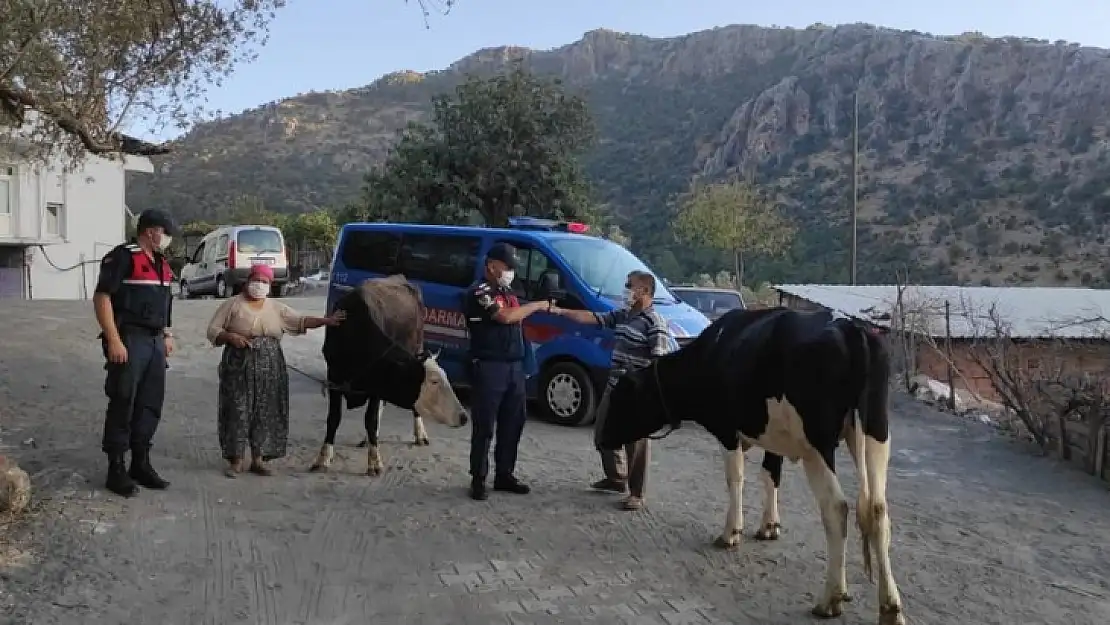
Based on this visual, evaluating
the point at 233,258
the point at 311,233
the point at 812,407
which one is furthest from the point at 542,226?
the point at 311,233

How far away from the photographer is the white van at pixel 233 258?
23719 mm

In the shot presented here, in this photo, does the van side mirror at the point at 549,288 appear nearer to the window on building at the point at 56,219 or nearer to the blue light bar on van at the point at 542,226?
the blue light bar on van at the point at 542,226

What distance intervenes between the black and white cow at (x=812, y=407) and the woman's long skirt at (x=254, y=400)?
3.26 metres

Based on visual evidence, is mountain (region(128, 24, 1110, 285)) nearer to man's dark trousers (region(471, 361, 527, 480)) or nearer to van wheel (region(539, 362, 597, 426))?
van wheel (region(539, 362, 597, 426))

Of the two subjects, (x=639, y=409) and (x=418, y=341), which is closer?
(x=639, y=409)

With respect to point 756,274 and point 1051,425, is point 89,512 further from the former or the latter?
point 756,274

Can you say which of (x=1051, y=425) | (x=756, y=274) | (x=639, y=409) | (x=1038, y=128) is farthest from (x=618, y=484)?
(x=1038, y=128)

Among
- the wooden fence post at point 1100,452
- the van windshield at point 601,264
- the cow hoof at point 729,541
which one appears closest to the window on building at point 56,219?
the van windshield at point 601,264

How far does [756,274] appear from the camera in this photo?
40531mm

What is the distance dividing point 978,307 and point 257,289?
46.9 ft

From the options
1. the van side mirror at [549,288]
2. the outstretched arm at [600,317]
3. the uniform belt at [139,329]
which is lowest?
the uniform belt at [139,329]

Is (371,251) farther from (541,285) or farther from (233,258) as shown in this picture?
(233,258)

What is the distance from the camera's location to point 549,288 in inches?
375

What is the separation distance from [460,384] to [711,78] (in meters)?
69.3
